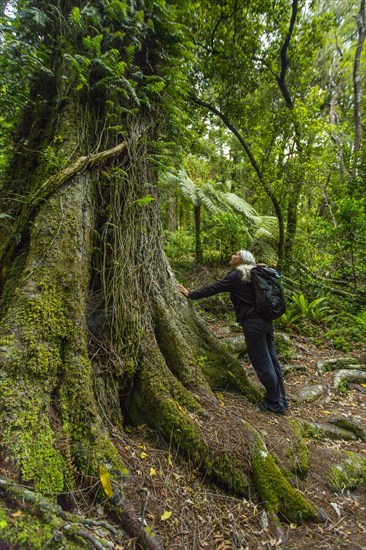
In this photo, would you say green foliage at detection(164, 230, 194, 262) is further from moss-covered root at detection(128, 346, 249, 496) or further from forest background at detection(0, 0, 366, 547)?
moss-covered root at detection(128, 346, 249, 496)

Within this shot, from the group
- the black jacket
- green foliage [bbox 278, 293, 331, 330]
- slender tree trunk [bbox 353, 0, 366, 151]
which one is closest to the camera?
the black jacket

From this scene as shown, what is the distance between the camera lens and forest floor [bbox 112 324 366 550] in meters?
2.11

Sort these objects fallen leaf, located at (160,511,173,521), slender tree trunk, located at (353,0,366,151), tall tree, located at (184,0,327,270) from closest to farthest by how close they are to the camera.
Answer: fallen leaf, located at (160,511,173,521), tall tree, located at (184,0,327,270), slender tree trunk, located at (353,0,366,151)

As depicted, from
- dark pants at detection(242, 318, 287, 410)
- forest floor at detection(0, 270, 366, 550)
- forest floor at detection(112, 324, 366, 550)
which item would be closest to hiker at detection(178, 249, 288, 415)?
dark pants at detection(242, 318, 287, 410)

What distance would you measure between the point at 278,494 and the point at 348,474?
111 centimetres

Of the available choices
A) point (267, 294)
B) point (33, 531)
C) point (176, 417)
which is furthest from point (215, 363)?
point (33, 531)

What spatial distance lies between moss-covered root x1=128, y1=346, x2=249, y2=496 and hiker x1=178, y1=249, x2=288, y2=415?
49.5 inches

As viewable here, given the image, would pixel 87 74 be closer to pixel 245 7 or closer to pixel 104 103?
pixel 104 103

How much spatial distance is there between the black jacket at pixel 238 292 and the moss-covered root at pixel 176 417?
4.21 feet

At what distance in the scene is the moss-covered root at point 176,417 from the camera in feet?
8.56

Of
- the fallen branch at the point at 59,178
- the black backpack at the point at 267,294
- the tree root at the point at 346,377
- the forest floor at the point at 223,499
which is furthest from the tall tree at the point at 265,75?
the forest floor at the point at 223,499

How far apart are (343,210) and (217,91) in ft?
14.1

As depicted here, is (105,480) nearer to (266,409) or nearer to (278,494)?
(278,494)

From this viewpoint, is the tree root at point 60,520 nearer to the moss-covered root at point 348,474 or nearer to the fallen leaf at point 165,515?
the fallen leaf at point 165,515
